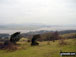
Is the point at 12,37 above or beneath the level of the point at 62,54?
above

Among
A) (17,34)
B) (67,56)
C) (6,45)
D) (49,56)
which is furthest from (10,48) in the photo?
(67,56)

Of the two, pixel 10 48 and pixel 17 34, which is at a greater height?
pixel 17 34

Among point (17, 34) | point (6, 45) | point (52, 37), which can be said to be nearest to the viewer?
point (6, 45)

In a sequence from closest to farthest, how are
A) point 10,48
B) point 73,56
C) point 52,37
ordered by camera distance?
point 73,56 → point 10,48 → point 52,37

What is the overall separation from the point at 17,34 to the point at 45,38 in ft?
50.2

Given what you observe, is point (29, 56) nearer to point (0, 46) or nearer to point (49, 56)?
point (49, 56)

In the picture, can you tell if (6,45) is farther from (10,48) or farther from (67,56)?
(67,56)

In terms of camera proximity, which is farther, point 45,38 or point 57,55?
point 45,38

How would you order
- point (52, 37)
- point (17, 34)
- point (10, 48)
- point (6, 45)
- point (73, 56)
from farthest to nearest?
1. point (52, 37)
2. point (17, 34)
3. point (6, 45)
4. point (10, 48)
5. point (73, 56)

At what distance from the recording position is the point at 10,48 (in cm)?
2906

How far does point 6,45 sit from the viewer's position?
31.4 meters

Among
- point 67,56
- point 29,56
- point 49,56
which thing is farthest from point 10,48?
point 67,56

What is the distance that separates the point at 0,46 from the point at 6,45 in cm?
163

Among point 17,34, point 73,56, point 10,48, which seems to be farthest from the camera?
point 17,34
